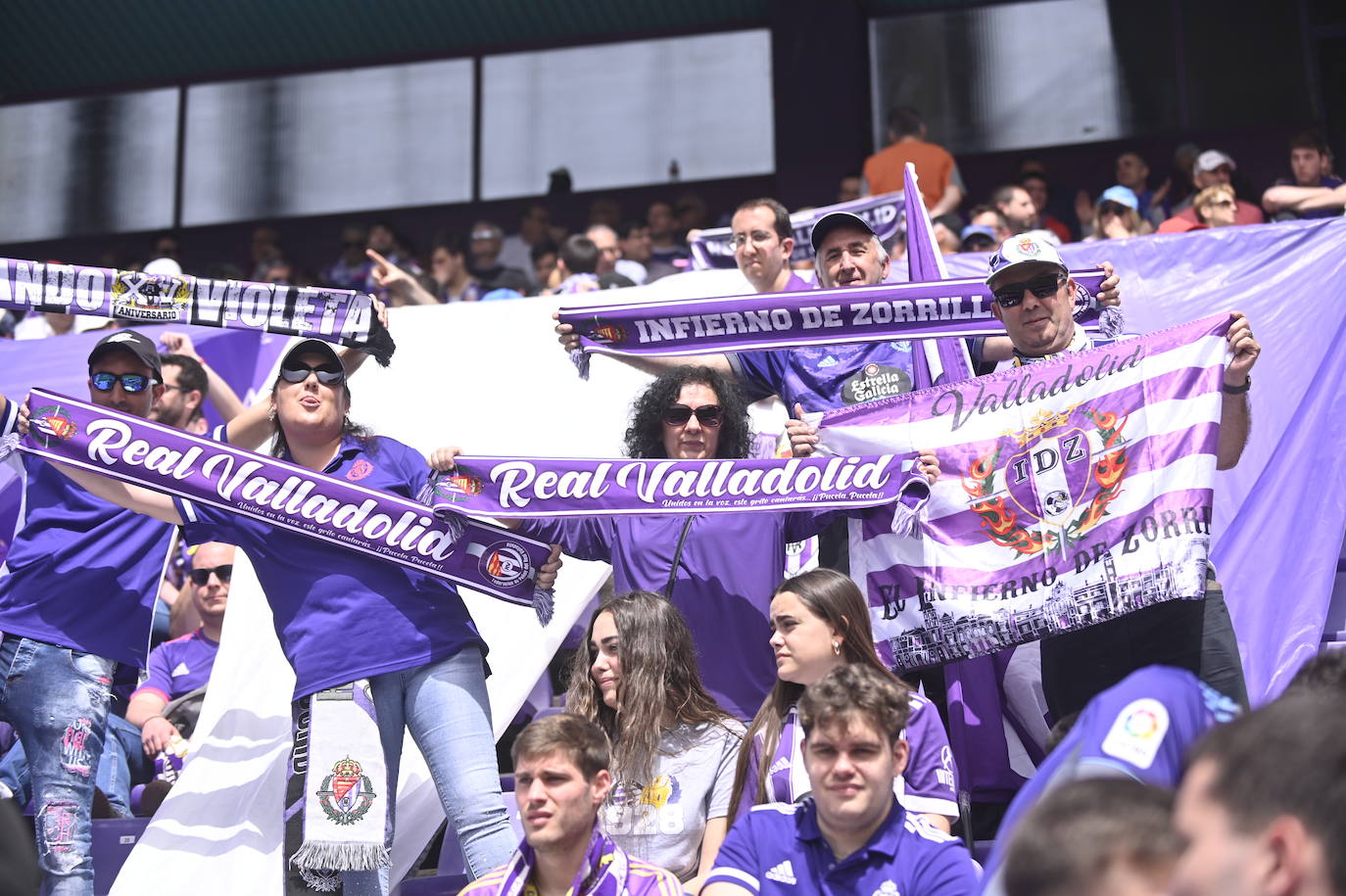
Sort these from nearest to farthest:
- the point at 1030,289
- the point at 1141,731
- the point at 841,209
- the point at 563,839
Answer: the point at 1141,731
the point at 563,839
the point at 1030,289
the point at 841,209

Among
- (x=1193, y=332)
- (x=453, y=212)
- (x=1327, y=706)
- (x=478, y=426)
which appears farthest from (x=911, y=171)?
(x=453, y=212)

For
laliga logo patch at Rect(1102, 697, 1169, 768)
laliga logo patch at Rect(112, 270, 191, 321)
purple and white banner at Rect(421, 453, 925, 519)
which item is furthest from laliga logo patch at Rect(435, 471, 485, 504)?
laliga logo patch at Rect(1102, 697, 1169, 768)

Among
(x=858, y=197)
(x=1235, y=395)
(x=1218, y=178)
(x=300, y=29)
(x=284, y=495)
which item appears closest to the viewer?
(x=1235, y=395)

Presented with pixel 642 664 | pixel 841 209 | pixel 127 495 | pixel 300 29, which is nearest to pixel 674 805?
pixel 642 664

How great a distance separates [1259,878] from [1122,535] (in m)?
3.12

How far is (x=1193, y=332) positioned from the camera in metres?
4.75

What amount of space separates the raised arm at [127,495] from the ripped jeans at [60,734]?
58 cm

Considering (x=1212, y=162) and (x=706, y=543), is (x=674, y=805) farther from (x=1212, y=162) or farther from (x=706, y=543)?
(x=1212, y=162)

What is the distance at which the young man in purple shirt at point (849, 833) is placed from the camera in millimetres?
3570

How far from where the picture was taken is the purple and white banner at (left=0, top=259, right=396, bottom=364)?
5867 millimetres

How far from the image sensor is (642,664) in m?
4.55

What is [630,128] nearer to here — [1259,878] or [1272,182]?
[1272,182]

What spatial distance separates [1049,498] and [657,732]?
1468mm

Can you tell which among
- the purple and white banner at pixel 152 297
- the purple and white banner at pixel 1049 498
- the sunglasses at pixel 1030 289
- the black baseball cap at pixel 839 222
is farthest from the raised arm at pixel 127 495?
the sunglasses at pixel 1030 289
